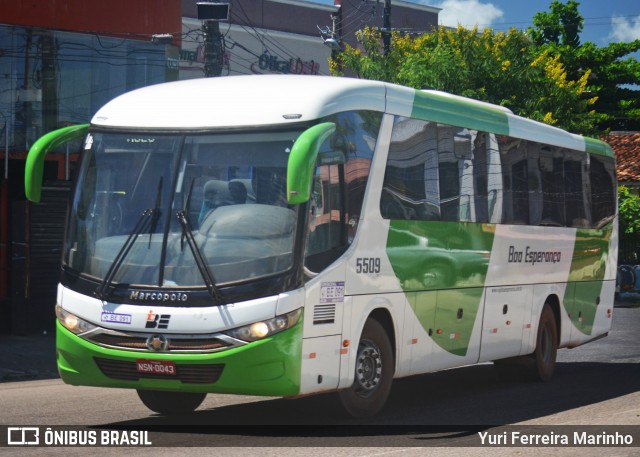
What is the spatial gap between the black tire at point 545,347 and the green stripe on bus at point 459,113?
2704 mm

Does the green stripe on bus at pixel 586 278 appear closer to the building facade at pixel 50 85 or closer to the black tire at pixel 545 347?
the black tire at pixel 545 347

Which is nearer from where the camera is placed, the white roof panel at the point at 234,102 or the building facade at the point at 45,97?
the white roof panel at the point at 234,102

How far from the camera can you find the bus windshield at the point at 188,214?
10.4m

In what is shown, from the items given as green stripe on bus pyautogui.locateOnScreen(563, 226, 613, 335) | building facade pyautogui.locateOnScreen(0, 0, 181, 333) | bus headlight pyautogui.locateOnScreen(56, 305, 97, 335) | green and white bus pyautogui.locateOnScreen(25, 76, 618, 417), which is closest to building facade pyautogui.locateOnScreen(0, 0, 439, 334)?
building facade pyautogui.locateOnScreen(0, 0, 181, 333)

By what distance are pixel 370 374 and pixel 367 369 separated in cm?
8

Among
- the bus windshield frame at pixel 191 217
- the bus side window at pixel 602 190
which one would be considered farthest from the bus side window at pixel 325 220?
the bus side window at pixel 602 190

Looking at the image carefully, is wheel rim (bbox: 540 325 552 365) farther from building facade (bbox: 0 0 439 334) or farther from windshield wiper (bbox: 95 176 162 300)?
building facade (bbox: 0 0 439 334)

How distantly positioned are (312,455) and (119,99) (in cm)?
406

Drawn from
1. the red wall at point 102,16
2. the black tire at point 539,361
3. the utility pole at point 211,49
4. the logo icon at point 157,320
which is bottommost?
the black tire at point 539,361

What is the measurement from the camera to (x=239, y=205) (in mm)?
10508

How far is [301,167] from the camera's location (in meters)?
9.84

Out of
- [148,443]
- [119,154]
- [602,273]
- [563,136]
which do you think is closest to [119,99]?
[119,154]

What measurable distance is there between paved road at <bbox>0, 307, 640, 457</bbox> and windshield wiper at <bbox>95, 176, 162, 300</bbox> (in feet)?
4.20

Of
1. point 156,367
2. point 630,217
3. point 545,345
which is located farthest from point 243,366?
point 630,217
